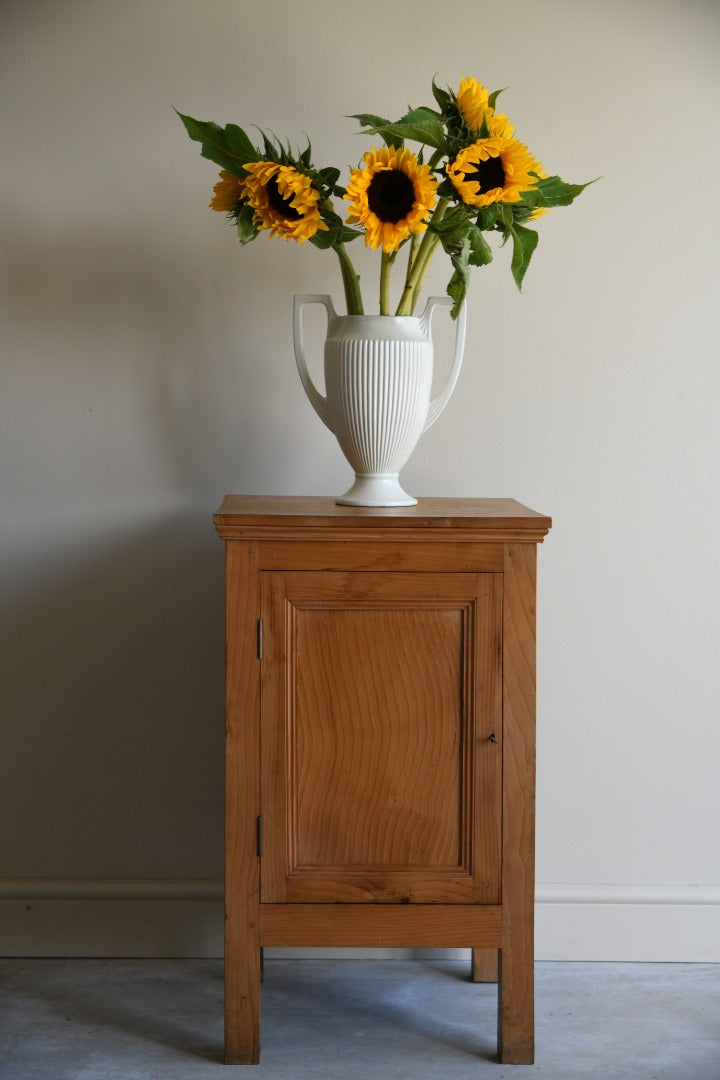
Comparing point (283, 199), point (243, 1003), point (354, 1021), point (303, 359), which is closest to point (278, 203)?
point (283, 199)

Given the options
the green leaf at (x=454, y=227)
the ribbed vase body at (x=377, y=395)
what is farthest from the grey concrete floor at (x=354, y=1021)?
the green leaf at (x=454, y=227)

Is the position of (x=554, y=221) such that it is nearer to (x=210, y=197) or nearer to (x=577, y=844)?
(x=210, y=197)

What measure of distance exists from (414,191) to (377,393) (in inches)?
12.1

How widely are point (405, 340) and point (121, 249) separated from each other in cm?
64

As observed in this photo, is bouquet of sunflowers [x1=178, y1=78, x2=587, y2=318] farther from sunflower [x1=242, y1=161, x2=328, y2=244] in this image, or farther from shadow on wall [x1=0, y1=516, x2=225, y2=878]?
shadow on wall [x1=0, y1=516, x2=225, y2=878]

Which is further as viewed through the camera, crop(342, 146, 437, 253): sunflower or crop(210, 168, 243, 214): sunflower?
crop(210, 168, 243, 214): sunflower

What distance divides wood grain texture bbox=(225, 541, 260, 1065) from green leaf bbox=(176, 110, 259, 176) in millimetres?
623

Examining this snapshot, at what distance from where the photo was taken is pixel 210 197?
198cm

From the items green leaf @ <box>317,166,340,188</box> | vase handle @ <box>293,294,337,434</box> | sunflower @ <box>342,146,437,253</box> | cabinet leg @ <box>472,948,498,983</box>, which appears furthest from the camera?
cabinet leg @ <box>472,948,498,983</box>

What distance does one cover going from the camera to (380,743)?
160cm

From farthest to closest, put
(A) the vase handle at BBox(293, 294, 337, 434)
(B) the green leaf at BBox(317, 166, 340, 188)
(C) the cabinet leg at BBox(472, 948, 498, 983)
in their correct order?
(C) the cabinet leg at BBox(472, 948, 498, 983), (A) the vase handle at BBox(293, 294, 337, 434), (B) the green leaf at BBox(317, 166, 340, 188)

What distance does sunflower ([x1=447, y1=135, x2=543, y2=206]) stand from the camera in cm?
155

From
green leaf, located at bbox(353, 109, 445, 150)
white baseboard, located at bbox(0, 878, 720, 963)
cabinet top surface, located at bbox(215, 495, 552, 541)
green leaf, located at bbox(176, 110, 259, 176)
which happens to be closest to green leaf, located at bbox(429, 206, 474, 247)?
Answer: green leaf, located at bbox(353, 109, 445, 150)

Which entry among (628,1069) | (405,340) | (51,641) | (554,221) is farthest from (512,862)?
(554,221)
